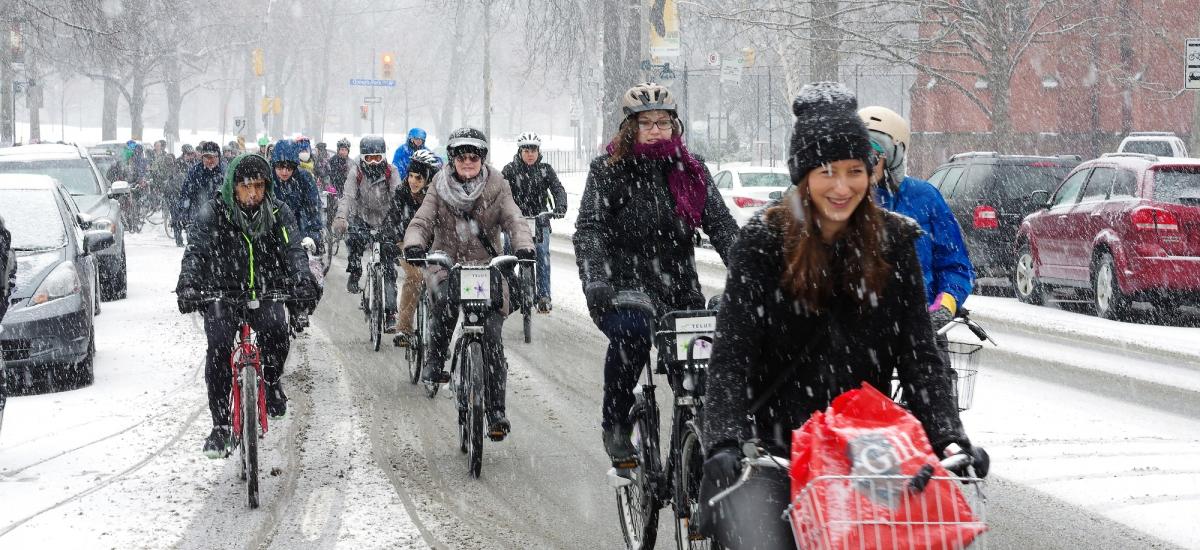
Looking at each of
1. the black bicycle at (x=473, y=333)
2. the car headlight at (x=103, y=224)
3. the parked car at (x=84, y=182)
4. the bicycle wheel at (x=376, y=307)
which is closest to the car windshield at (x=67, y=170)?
the parked car at (x=84, y=182)

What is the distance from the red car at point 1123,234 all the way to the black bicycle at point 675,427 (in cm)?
1015

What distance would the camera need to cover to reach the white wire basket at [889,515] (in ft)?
8.50

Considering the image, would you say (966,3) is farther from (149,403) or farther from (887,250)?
(887,250)

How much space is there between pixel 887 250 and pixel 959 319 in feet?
6.14

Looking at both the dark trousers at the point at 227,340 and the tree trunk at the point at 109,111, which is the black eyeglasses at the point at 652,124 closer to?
the dark trousers at the point at 227,340

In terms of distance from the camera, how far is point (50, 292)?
10.3m

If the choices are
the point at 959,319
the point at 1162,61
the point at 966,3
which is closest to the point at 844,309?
the point at 959,319

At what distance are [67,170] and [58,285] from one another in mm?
9352

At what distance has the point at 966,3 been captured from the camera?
81.9 feet

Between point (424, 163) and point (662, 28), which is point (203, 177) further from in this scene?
point (662, 28)

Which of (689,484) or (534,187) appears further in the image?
(534,187)

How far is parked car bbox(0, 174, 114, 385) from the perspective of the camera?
10055 millimetres

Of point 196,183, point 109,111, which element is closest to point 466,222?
point 196,183

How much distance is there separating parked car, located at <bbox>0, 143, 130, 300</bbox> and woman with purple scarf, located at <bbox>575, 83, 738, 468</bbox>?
42.1ft
